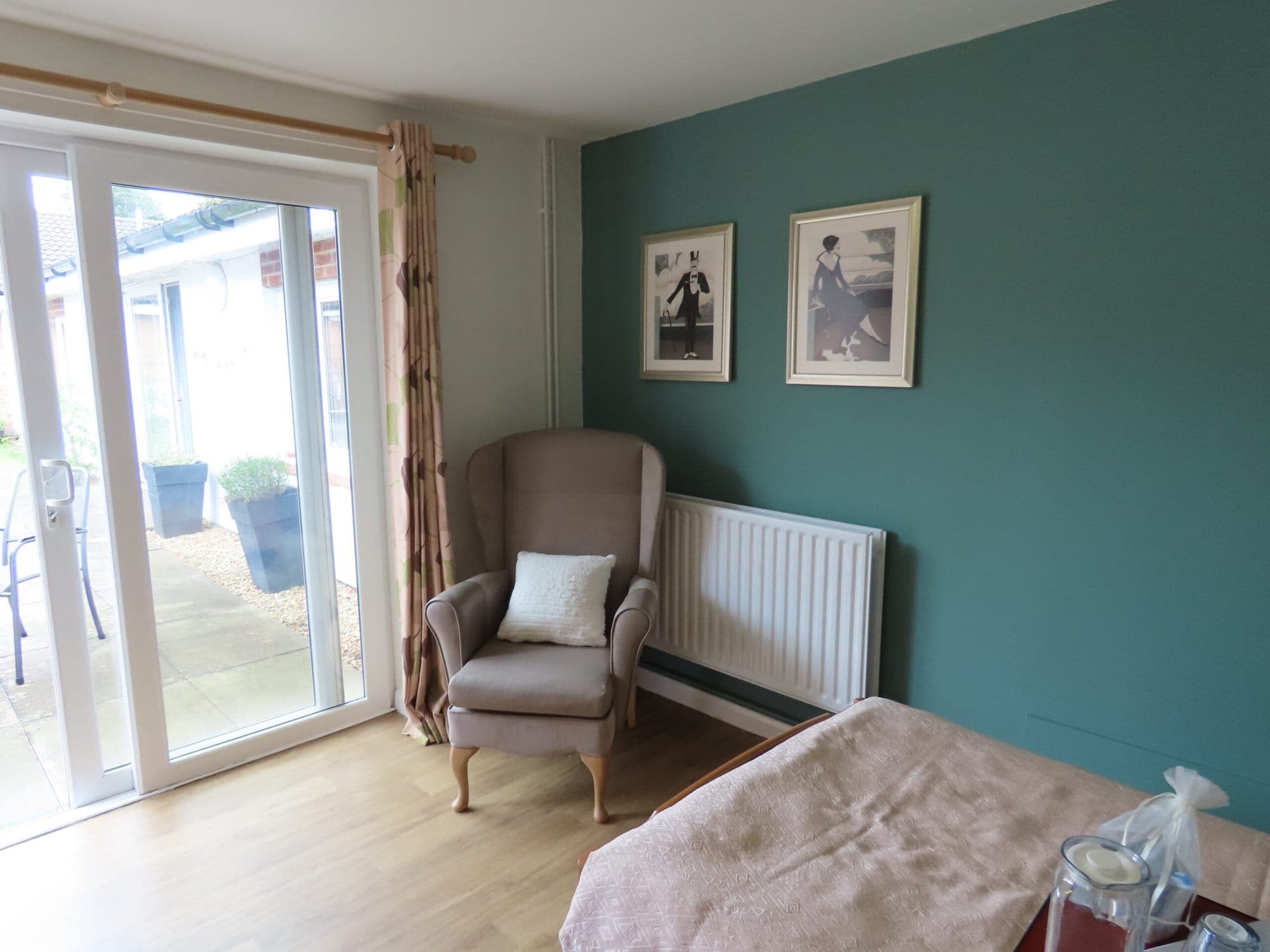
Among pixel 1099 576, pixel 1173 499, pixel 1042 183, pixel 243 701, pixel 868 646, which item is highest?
pixel 1042 183

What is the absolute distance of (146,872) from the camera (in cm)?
227

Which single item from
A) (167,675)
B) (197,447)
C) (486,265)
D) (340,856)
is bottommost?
(340,856)

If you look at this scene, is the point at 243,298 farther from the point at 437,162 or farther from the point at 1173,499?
the point at 1173,499

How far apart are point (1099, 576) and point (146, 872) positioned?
285 centimetres

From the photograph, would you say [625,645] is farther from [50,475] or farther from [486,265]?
[50,475]

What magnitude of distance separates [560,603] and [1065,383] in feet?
5.70

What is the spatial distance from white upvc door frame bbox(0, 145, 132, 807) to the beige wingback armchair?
1132mm

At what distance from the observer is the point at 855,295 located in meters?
2.61

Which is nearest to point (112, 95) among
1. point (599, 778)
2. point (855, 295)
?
point (855, 295)

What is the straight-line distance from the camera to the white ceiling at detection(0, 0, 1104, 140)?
2.08 m

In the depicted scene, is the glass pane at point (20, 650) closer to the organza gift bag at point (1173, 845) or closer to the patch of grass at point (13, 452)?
the patch of grass at point (13, 452)

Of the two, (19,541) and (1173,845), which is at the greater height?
(19,541)

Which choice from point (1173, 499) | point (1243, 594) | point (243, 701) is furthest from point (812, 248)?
point (243, 701)

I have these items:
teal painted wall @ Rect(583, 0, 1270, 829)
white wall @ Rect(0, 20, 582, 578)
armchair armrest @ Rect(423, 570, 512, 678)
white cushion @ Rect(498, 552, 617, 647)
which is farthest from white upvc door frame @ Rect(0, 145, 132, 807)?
teal painted wall @ Rect(583, 0, 1270, 829)
